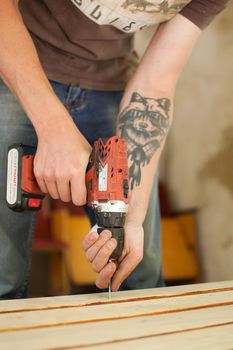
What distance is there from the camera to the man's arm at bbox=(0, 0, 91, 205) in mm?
889

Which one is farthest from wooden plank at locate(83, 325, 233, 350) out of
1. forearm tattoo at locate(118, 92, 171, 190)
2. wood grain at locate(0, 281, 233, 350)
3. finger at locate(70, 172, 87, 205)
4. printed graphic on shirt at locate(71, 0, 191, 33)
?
printed graphic on shirt at locate(71, 0, 191, 33)

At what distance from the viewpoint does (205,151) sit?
2.52 metres

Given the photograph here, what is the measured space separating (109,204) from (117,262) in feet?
0.50

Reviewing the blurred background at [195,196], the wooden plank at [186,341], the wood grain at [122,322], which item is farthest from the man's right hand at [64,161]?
the blurred background at [195,196]

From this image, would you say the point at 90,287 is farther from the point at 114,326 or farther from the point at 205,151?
the point at 114,326

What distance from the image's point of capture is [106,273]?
0.92 metres

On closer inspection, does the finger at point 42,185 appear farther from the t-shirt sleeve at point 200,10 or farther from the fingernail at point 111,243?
the t-shirt sleeve at point 200,10

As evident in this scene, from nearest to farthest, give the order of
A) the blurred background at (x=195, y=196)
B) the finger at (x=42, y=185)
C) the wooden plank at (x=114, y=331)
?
the wooden plank at (x=114, y=331), the finger at (x=42, y=185), the blurred background at (x=195, y=196)

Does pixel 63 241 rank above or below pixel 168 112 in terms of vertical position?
below

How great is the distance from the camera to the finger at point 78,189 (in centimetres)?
89

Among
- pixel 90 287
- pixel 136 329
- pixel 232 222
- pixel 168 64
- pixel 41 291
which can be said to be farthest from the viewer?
pixel 41 291

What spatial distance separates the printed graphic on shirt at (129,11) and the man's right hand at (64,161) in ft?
1.12

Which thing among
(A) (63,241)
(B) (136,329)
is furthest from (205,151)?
(B) (136,329)

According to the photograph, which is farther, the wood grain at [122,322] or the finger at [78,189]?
the finger at [78,189]
